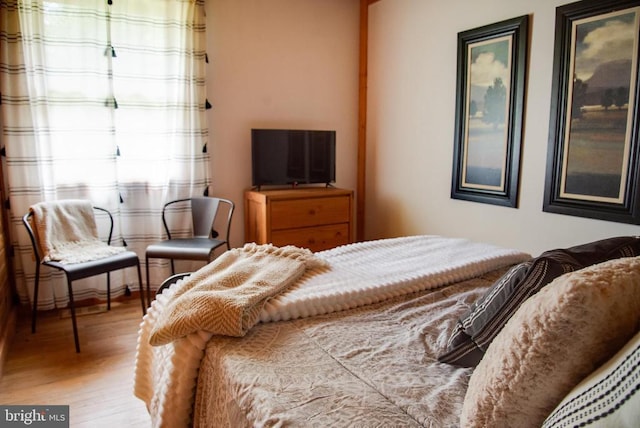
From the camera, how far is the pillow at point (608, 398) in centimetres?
59

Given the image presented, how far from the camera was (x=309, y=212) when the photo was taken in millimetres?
3799

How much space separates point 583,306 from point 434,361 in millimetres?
512

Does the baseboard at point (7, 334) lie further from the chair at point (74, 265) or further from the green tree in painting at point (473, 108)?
the green tree in painting at point (473, 108)

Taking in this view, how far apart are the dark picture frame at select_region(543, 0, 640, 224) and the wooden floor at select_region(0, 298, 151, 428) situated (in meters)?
2.72

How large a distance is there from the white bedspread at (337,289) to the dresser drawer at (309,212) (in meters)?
1.57

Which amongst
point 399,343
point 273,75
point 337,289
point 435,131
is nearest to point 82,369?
point 337,289

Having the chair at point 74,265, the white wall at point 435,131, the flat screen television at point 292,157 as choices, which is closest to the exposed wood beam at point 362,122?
the white wall at point 435,131

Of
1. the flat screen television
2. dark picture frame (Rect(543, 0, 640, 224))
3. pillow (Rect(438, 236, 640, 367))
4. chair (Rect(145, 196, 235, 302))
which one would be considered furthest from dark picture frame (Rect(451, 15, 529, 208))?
pillow (Rect(438, 236, 640, 367))

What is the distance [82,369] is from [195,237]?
4.33 feet

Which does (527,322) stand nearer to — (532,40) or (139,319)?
(532,40)

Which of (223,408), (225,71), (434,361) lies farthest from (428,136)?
(223,408)

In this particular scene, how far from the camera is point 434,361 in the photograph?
3.84 ft

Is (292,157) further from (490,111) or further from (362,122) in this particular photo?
(490,111)

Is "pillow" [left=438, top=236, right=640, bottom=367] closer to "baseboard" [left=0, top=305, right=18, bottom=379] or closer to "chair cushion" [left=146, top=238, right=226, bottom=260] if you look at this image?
"chair cushion" [left=146, top=238, right=226, bottom=260]
